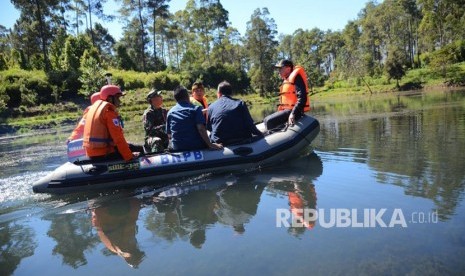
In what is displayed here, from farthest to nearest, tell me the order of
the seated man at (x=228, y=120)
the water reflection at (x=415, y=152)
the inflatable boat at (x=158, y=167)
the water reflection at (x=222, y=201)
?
the seated man at (x=228, y=120) < the inflatable boat at (x=158, y=167) < the water reflection at (x=415, y=152) < the water reflection at (x=222, y=201)

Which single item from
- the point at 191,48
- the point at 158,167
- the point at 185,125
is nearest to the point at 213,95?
the point at 191,48

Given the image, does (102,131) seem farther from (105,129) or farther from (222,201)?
(222,201)

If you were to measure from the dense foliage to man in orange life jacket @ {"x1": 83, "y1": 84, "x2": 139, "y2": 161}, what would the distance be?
2427cm

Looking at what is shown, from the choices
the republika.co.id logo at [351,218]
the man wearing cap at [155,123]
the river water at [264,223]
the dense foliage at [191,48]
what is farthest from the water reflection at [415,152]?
the dense foliage at [191,48]

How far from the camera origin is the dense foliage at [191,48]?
32.1 metres

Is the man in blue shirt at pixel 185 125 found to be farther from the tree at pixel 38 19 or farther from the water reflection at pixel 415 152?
the tree at pixel 38 19

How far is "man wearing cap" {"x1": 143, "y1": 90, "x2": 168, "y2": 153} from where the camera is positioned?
646 centimetres

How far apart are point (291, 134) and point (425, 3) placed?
155 feet

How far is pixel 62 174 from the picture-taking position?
544 centimetres

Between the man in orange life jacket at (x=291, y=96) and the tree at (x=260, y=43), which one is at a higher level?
the tree at (x=260, y=43)

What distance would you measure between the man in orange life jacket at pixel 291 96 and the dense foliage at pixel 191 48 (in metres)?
23.7

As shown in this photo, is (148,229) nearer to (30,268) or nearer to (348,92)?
(30,268)

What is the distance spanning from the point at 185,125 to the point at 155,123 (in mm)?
1045

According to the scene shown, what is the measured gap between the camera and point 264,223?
3771mm
